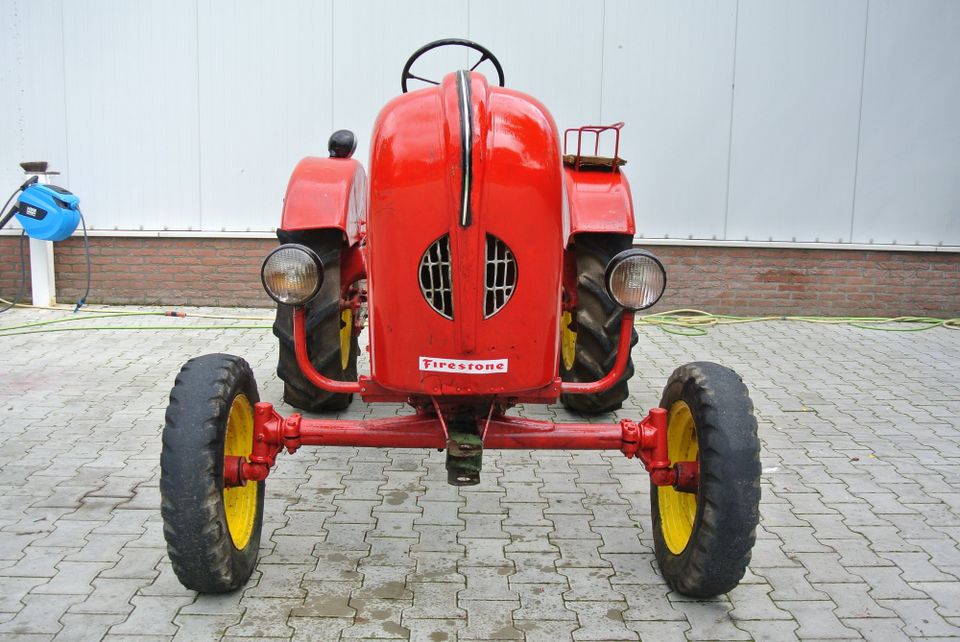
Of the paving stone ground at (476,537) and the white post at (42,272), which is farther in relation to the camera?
the white post at (42,272)

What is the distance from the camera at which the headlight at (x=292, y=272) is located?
318 centimetres

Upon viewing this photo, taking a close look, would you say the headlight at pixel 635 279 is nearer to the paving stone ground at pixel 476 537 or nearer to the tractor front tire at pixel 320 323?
the paving stone ground at pixel 476 537

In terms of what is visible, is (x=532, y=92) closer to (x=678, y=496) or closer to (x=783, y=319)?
(x=783, y=319)

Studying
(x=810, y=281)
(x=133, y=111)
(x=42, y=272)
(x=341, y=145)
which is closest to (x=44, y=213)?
(x=42, y=272)

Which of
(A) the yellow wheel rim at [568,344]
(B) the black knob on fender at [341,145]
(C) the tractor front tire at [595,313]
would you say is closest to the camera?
(C) the tractor front tire at [595,313]

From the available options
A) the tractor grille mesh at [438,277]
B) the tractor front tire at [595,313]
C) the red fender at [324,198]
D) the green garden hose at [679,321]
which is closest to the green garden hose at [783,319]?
the green garden hose at [679,321]

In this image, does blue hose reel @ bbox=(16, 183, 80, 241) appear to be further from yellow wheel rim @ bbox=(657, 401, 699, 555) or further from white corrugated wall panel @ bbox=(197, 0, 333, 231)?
yellow wheel rim @ bbox=(657, 401, 699, 555)

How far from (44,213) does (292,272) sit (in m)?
5.18

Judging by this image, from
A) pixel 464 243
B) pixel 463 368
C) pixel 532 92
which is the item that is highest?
pixel 532 92

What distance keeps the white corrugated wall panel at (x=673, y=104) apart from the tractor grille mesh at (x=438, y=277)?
520 cm

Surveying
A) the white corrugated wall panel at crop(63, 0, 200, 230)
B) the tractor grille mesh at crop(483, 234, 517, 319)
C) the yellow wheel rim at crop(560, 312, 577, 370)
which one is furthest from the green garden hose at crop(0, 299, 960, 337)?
the tractor grille mesh at crop(483, 234, 517, 319)

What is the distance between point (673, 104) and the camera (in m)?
7.89

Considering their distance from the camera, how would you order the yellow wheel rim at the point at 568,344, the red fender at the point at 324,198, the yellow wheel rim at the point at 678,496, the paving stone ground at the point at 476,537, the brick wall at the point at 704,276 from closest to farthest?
the paving stone ground at the point at 476,537
the yellow wheel rim at the point at 678,496
the red fender at the point at 324,198
the yellow wheel rim at the point at 568,344
the brick wall at the point at 704,276

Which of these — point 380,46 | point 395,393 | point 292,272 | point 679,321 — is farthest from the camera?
point 679,321
